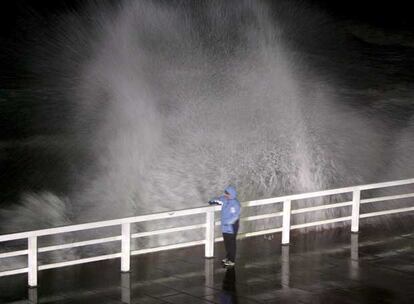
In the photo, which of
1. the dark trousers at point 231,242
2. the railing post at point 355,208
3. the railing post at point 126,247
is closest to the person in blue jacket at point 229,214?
the dark trousers at point 231,242

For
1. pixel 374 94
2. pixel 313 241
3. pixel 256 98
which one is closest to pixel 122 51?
pixel 256 98

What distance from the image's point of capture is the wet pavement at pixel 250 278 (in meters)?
10.2

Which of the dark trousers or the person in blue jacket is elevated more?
the person in blue jacket

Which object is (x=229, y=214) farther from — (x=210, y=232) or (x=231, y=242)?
(x=210, y=232)

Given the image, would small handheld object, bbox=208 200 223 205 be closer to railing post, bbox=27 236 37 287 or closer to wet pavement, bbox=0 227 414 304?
wet pavement, bbox=0 227 414 304

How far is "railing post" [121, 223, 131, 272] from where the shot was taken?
36.0 feet

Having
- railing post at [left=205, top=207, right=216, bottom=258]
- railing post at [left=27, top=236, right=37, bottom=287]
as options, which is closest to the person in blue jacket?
railing post at [left=205, top=207, right=216, bottom=258]

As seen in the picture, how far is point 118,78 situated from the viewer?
38.2 metres

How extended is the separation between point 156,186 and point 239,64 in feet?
50.7

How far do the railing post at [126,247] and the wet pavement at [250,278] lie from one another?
0.15 m

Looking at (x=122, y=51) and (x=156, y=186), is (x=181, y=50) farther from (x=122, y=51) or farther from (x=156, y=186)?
(x=156, y=186)

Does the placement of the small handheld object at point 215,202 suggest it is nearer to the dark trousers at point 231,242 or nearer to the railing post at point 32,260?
the dark trousers at point 231,242

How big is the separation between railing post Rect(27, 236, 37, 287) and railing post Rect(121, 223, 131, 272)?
135 centimetres

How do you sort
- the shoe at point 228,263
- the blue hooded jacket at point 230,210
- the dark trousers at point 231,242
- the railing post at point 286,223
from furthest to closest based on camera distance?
the railing post at point 286,223 → the shoe at point 228,263 → the dark trousers at point 231,242 → the blue hooded jacket at point 230,210
